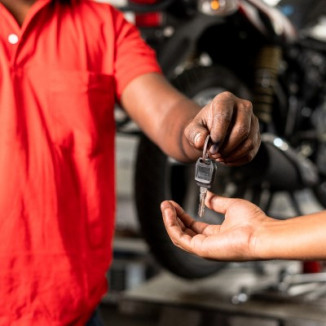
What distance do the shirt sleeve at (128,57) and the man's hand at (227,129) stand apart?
8.1 inches

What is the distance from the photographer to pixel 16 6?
622 mm

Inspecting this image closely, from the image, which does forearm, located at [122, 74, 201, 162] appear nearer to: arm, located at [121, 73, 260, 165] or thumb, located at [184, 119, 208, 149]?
arm, located at [121, 73, 260, 165]

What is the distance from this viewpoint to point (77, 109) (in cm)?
62

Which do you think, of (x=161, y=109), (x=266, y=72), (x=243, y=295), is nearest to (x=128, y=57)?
(x=161, y=109)

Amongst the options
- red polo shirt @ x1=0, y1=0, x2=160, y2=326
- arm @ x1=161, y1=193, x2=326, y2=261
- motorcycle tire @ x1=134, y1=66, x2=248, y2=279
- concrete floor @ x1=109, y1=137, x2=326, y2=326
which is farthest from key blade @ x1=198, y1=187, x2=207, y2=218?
concrete floor @ x1=109, y1=137, x2=326, y2=326

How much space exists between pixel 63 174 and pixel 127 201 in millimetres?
1326

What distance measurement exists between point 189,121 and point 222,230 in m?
0.14

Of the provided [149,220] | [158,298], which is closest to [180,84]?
[149,220]

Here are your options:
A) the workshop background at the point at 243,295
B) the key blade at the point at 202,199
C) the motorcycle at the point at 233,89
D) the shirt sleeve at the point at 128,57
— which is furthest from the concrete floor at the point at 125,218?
the key blade at the point at 202,199

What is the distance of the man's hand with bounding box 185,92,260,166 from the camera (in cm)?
43

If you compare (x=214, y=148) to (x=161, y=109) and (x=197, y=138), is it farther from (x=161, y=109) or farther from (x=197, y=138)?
(x=161, y=109)

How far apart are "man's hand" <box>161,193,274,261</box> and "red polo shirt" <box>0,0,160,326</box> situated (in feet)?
0.58

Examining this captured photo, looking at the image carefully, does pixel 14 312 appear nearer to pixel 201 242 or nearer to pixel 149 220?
pixel 201 242

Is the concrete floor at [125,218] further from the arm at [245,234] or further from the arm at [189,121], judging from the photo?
the arm at [245,234]
